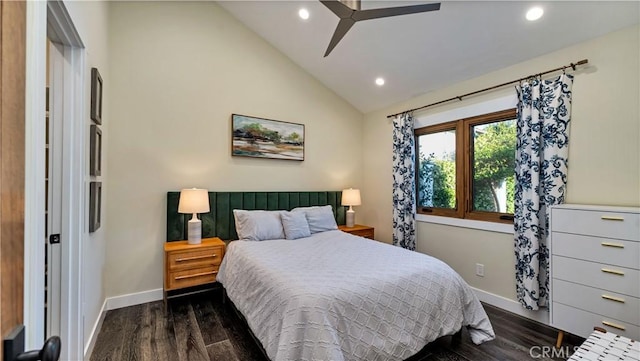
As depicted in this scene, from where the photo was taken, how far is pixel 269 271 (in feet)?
7.15

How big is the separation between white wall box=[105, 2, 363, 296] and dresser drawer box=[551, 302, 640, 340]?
3046 mm

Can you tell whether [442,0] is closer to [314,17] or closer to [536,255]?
[314,17]

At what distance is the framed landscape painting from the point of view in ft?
12.0

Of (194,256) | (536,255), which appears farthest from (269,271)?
(536,255)

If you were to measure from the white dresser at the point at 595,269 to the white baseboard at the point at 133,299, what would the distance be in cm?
381

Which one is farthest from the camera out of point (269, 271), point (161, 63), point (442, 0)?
point (161, 63)

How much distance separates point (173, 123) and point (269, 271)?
85.5 inches

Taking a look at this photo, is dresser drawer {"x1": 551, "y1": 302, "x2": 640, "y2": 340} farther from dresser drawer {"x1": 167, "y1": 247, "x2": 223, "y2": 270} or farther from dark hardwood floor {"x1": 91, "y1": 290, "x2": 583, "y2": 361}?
dresser drawer {"x1": 167, "y1": 247, "x2": 223, "y2": 270}

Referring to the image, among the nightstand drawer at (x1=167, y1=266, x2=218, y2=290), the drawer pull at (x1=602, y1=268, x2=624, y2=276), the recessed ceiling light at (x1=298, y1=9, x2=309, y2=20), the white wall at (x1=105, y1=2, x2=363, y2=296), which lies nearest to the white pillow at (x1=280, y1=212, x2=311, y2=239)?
the white wall at (x1=105, y1=2, x2=363, y2=296)

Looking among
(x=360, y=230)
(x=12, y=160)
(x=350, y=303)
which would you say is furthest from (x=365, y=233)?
(x=12, y=160)

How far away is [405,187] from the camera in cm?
388

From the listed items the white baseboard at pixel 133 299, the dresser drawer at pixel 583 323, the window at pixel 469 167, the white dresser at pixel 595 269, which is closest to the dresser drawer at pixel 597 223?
the white dresser at pixel 595 269

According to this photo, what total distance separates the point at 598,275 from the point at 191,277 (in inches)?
138

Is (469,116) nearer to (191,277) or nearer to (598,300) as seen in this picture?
(598,300)
